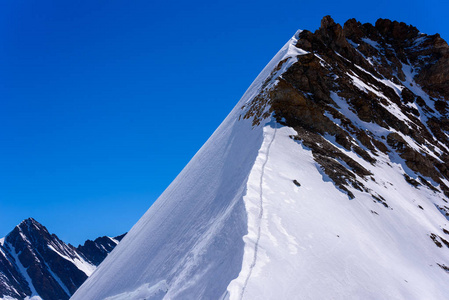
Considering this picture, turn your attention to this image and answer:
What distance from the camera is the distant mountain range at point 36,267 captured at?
165m

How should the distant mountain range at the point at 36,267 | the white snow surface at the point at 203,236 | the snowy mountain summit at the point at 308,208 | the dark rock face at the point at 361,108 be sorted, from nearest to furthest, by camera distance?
the snowy mountain summit at the point at 308,208 → the white snow surface at the point at 203,236 → the dark rock face at the point at 361,108 → the distant mountain range at the point at 36,267

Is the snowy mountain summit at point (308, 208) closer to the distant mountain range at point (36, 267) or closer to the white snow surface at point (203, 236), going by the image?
the white snow surface at point (203, 236)

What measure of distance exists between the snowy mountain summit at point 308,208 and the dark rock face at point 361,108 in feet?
0.49

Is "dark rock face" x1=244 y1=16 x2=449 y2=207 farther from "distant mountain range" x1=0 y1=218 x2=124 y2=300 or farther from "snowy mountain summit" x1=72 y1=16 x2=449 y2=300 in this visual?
"distant mountain range" x1=0 y1=218 x2=124 y2=300

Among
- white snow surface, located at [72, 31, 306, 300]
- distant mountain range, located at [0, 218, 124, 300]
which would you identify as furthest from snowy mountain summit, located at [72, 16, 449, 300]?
distant mountain range, located at [0, 218, 124, 300]

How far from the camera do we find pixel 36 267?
17575 cm

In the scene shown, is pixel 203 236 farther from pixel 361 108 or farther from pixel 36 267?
pixel 36 267

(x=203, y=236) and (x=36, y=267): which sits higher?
(x=203, y=236)

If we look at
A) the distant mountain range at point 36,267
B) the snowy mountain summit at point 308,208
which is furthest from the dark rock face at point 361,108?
the distant mountain range at point 36,267

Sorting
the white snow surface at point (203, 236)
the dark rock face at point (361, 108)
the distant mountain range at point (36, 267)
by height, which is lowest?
the distant mountain range at point (36, 267)

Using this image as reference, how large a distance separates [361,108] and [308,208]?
1970cm

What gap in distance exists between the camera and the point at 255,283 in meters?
8.63

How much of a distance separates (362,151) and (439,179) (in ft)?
30.6

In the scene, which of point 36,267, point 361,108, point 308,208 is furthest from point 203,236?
point 36,267
